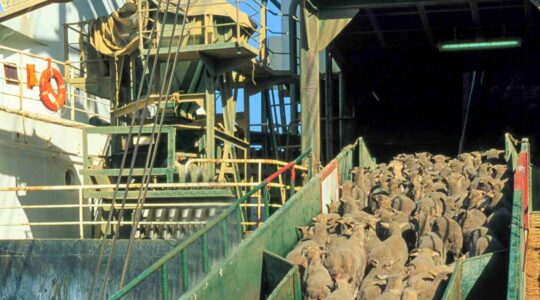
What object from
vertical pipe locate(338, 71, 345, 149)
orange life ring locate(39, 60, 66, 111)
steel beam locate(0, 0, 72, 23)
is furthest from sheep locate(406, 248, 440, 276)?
vertical pipe locate(338, 71, 345, 149)

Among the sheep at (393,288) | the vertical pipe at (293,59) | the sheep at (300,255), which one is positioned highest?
the vertical pipe at (293,59)

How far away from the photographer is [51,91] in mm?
19844

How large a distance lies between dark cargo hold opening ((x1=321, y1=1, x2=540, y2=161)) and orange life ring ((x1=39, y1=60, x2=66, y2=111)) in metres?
7.23

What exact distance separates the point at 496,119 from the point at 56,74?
40.7 feet

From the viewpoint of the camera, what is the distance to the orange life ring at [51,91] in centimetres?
1944

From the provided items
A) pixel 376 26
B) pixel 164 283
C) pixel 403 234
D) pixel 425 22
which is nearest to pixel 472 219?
pixel 403 234

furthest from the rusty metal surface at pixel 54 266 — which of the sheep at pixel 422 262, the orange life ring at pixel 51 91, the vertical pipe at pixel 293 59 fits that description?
the vertical pipe at pixel 293 59

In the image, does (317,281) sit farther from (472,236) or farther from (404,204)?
(404,204)

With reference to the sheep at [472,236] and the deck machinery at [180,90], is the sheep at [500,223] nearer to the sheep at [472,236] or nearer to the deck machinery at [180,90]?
the sheep at [472,236]

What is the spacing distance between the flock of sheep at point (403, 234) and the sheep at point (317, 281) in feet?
0.04

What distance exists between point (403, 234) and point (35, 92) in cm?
1217

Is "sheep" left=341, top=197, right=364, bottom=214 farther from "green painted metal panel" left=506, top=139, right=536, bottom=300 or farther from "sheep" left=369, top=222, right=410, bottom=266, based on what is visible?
"green painted metal panel" left=506, top=139, right=536, bottom=300

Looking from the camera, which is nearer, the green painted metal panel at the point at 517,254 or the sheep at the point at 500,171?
the green painted metal panel at the point at 517,254

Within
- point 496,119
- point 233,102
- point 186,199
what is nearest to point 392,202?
point 186,199
